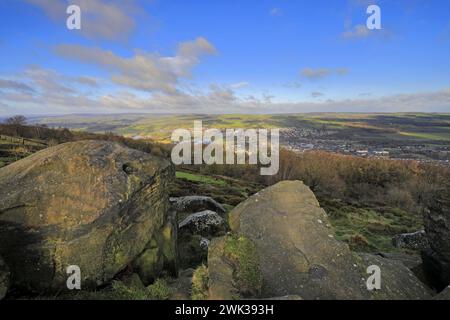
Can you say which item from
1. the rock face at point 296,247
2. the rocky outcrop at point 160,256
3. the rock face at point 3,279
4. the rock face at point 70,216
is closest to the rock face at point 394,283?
the rock face at point 296,247

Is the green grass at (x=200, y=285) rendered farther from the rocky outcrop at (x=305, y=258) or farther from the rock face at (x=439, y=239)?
the rock face at (x=439, y=239)

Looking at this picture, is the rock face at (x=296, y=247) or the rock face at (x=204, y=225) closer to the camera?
the rock face at (x=296, y=247)

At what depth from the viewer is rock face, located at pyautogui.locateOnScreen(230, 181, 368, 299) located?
923cm

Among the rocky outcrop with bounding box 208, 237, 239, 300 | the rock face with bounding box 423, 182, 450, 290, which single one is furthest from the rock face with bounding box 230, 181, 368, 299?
the rock face with bounding box 423, 182, 450, 290

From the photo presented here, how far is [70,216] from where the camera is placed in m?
9.16

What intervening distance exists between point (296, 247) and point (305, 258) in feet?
1.66

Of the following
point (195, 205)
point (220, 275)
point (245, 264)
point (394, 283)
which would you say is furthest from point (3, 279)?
point (195, 205)

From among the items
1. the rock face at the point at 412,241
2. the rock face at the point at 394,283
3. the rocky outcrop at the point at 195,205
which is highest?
the rock face at the point at 394,283

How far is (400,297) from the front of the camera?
9.77m

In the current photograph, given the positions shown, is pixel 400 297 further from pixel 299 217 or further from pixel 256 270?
pixel 256 270

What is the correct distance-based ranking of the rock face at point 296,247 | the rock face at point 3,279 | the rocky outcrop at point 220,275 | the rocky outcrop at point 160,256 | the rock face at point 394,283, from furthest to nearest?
the rocky outcrop at point 160,256, the rock face at point 394,283, the rock face at point 296,247, the rocky outcrop at point 220,275, the rock face at point 3,279

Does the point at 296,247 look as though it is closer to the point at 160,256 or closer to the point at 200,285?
the point at 200,285

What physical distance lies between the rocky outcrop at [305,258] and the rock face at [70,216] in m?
3.08

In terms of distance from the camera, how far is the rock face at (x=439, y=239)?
1225cm
